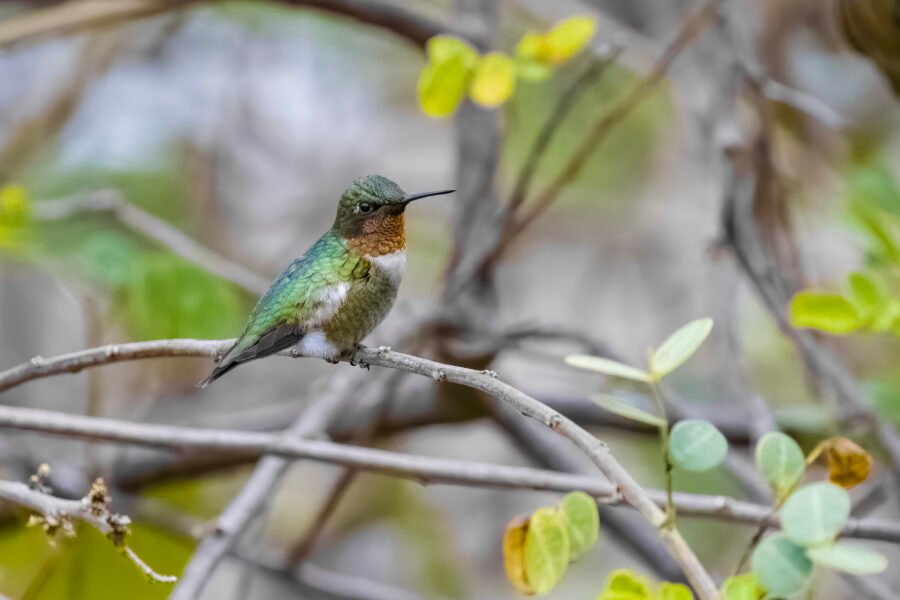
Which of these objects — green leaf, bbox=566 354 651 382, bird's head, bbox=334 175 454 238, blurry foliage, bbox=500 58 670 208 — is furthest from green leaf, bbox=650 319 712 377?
blurry foliage, bbox=500 58 670 208

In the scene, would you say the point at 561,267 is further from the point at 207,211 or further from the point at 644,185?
the point at 207,211

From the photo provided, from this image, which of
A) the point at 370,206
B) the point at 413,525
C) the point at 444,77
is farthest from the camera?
the point at 413,525

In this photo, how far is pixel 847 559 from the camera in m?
0.52

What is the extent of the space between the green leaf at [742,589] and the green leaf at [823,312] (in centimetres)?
39

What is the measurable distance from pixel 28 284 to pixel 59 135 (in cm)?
46

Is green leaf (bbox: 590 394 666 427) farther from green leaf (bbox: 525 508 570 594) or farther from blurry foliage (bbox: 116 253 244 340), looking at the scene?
blurry foliage (bbox: 116 253 244 340)

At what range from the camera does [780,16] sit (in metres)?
2.50

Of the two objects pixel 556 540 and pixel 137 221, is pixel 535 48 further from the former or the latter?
pixel 137 221

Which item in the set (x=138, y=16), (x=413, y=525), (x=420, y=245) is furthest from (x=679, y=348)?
(x=420, y=245)

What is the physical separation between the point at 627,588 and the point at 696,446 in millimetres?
102

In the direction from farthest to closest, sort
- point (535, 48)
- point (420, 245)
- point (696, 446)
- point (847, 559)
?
1. point (420, 245)
2. point (535, 48)
3. point (696, 446)
4. point (847, 559)

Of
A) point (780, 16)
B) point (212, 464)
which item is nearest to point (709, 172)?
point (780, 16)

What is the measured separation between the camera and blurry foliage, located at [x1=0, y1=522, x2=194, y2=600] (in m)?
1.34

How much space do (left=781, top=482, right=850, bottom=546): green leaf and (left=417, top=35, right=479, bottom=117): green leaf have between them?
66 cm
